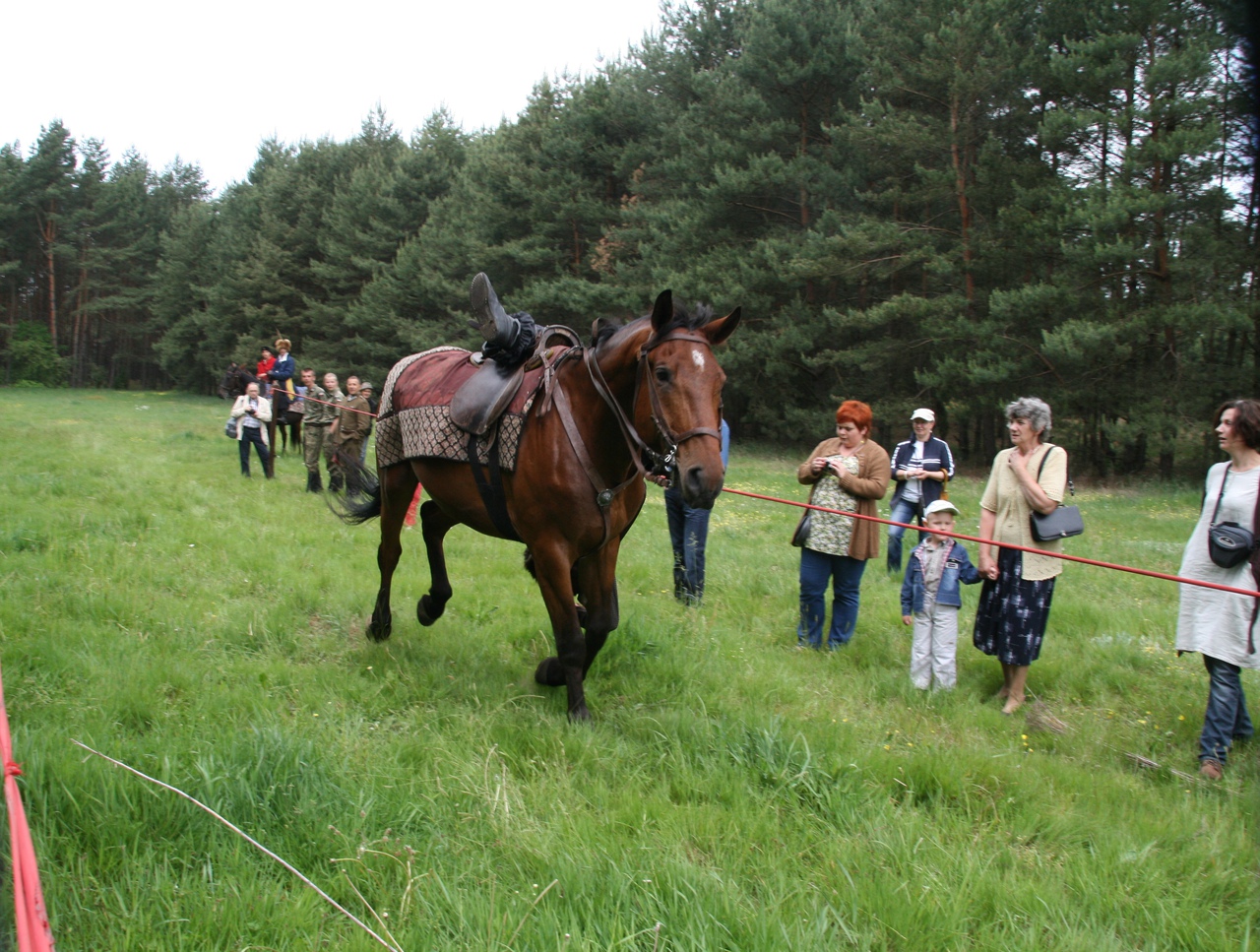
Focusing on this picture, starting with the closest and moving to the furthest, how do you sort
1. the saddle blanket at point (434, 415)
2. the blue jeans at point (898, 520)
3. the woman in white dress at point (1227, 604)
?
the woman in white dress at point (1227, 604) → the saddle blanket at point (434, 415) → the blue jeans at point (898, 520)

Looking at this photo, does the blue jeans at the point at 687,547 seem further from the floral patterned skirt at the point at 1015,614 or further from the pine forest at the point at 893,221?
the pine forest at the point at 893,221

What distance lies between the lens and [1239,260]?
15000mm

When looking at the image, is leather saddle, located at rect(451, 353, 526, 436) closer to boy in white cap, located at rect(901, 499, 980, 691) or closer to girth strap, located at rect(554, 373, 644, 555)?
girth strap, located at rect(554, 373, 644, 555)

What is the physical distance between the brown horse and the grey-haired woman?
257cm

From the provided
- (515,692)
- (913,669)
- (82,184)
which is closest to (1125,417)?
(913,669)

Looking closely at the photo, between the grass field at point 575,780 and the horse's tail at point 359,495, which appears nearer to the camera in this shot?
the grass field at point 575,780

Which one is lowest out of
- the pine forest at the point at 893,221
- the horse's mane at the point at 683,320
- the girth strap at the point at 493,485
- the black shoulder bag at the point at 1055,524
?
the black shoulder bag at the point at 1055,524

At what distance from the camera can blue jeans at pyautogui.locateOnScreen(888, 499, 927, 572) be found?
8.91 metres

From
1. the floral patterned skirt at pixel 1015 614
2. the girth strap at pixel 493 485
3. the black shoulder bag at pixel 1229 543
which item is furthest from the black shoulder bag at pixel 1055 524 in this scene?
the girth strap at pixel 493 485

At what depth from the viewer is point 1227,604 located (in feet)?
14.6

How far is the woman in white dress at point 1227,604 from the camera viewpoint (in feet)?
14.4

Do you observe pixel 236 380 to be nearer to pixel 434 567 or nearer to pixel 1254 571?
pixel 434 567

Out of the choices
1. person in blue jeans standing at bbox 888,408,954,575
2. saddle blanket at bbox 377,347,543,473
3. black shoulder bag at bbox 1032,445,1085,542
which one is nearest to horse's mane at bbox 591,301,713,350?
saddle blanket at bbox 377,347,543,473

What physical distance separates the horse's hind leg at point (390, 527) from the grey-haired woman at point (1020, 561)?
13.3 feet
